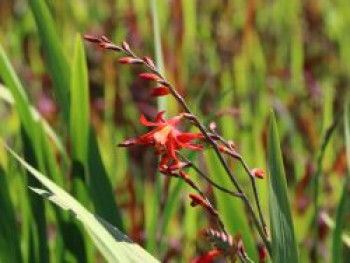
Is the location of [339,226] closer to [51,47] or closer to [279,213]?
[279,213]

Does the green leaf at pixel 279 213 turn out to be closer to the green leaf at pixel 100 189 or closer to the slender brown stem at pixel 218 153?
the slender brown stem at pixel 218 153

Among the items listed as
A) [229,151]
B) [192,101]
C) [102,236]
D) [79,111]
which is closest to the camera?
[102,236]

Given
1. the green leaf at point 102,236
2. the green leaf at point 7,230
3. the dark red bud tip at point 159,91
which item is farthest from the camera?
the green leaf at point 7,230

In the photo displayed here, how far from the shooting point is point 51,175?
149cm

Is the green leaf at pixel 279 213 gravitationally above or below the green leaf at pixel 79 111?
below

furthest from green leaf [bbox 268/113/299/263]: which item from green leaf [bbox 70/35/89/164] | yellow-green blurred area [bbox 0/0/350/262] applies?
green leaf [bbox 70/35/89/164]

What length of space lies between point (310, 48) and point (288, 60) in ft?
1.09

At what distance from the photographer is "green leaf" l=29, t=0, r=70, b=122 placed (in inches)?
57.5

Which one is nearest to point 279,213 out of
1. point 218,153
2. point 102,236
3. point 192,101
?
point 218,153

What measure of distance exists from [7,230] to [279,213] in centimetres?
51

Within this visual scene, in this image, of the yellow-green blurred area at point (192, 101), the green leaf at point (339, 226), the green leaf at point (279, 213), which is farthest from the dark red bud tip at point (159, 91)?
the green leaf at point (339, 226)

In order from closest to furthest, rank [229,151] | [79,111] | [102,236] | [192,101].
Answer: [102,236] → [229,151] → [79,111] → [192,101]

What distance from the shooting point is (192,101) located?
2.96 metres

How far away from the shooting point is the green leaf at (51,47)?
1.46 meters
